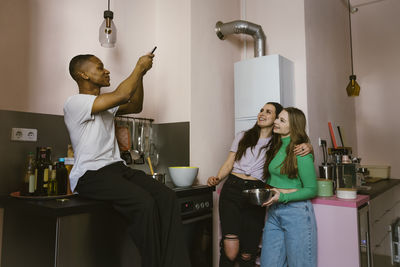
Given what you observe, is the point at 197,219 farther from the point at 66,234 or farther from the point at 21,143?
the point at 21,143

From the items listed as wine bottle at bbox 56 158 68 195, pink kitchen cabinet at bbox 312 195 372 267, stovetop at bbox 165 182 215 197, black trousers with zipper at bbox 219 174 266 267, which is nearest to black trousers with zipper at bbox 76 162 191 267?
wine bottle at bbox 56 158 68 195

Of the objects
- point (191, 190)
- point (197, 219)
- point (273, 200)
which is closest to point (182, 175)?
point (191, 190)

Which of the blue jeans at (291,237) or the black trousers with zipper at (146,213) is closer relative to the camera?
the black trousers with zipper at (146,213)

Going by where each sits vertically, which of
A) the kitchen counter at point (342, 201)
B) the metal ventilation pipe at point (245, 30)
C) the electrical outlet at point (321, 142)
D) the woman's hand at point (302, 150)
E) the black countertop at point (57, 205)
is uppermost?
the metal ventilation pipe at point (245, 30)

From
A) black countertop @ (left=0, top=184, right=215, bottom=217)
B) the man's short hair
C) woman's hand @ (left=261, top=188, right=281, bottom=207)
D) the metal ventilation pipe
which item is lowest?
woman's hand @ (left=261, top=188, right=281, bottom=207)

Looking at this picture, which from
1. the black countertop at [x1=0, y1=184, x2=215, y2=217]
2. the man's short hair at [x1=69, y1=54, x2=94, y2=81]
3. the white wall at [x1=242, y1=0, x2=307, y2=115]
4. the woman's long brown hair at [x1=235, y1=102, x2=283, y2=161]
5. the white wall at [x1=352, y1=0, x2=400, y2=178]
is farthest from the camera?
the white wall at [x1=352, y1=0, x2=400, y2=178]

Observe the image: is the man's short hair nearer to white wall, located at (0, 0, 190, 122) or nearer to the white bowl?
white wall, located at (0, 0, 190, 122)

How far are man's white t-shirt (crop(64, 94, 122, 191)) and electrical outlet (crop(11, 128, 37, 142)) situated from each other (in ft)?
0.97

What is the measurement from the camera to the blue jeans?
160cm

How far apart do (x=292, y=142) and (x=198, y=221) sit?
0.73 meters

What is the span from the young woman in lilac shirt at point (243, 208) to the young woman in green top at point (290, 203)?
0.27ft

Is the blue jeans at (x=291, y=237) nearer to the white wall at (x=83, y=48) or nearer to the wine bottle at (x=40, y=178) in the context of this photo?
the white wall at (x=83, y=48)

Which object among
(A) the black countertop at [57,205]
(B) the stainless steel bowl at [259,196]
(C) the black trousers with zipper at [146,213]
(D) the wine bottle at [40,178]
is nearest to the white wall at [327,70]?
(B) the stainless steel bowl at [259,196]

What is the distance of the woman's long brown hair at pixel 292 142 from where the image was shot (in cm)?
165
